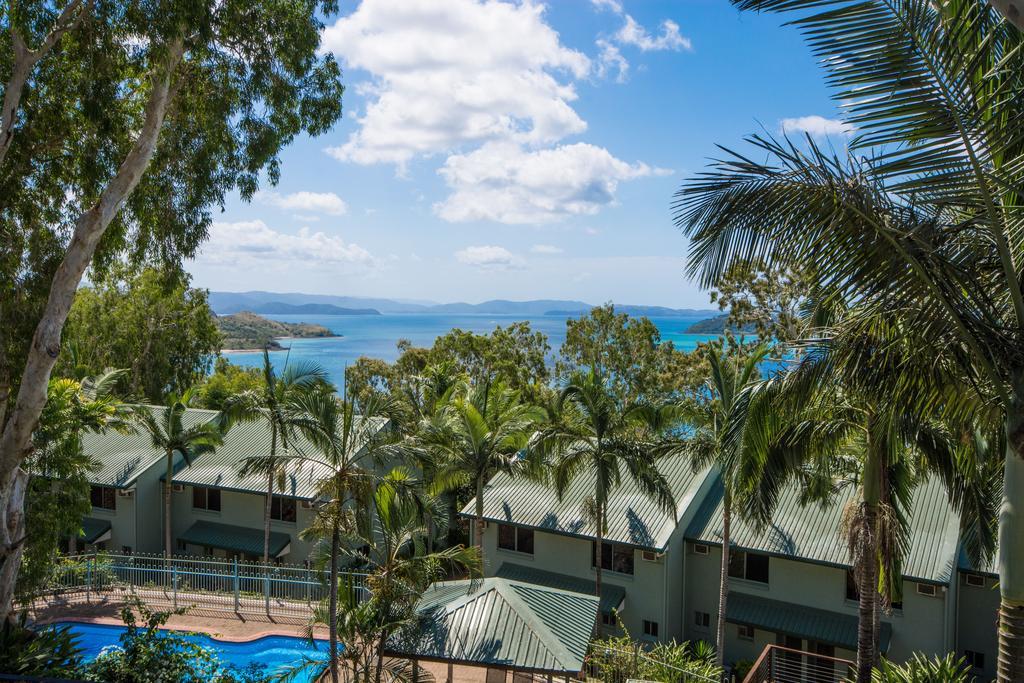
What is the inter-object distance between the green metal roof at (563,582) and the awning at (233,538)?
9.41 meters

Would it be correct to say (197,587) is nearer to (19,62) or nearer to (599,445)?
(599,445)

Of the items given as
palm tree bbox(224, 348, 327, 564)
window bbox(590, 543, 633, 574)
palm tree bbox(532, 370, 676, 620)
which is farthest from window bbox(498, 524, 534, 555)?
palm tree bbox(224, 348, 327, 564)

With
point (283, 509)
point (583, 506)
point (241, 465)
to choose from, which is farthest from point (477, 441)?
point (241, 465)

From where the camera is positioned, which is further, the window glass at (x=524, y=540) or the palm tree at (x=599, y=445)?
the window glass at (x=524, y=540)

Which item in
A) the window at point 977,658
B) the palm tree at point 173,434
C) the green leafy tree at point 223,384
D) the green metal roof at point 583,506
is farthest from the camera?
the green leafy tree at point 223,384

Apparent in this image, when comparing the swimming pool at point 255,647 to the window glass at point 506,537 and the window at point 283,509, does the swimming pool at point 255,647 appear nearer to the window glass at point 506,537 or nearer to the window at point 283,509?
the window glass at point 506,537

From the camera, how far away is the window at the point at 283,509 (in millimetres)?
27875

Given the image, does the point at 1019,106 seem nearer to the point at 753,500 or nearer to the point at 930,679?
the point at 930,679

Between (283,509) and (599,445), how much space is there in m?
15.0

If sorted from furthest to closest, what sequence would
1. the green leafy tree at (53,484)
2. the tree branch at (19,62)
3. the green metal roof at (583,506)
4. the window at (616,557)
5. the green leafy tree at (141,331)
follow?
the green leafy tree at (141,331) → the window at (616,557) → the green metal roof at (583,506) → the green leafy tree at (53,484) → the tree branch at (19,62)

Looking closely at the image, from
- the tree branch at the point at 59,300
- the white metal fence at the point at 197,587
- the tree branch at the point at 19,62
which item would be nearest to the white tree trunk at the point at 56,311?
the tree branch at the point at 59,300

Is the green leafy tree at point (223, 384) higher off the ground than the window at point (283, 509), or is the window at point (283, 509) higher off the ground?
the green leafy tree at point (223, 384)

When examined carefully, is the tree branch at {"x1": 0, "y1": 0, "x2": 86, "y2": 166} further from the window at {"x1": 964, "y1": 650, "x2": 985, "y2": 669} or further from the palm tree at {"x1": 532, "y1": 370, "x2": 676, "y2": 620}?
the window at {"x1": 964, "y1": 650, "x2": 985, "y2": 669}

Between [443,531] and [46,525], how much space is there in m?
13.2
